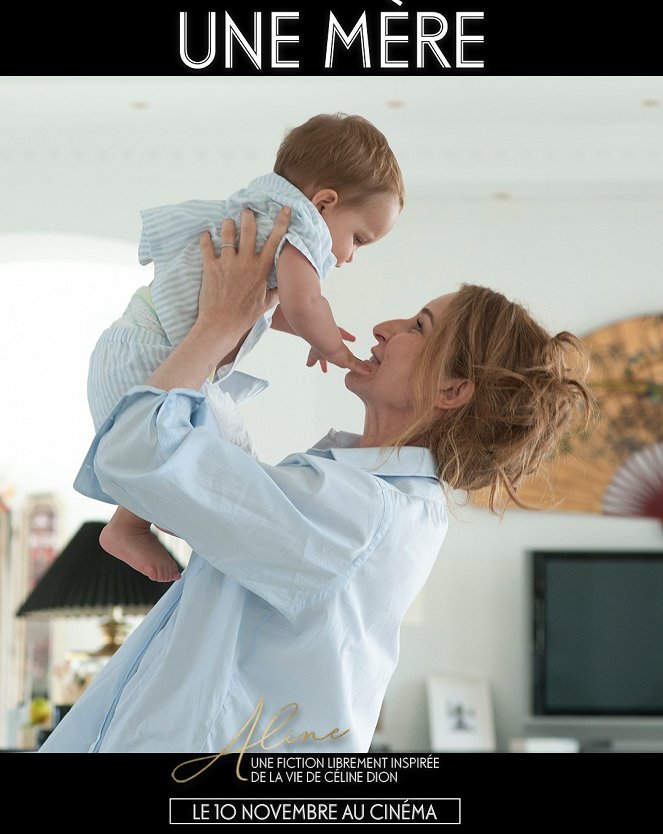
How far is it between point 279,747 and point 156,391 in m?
0.37

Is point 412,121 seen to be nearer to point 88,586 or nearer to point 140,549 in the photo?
point 88,586

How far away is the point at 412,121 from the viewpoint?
436 cm

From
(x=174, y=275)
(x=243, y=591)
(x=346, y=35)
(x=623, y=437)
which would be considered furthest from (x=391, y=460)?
(x=623, y=437)

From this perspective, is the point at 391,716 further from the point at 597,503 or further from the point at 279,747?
the point at 279,747

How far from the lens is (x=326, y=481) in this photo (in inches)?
42.5

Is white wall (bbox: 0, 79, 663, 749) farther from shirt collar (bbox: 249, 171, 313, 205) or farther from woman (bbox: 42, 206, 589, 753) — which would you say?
woman (bbox: 42, 206, 589, 753)

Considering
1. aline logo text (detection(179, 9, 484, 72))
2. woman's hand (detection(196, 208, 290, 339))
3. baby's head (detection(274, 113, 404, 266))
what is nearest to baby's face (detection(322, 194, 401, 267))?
baby's head (detection(274, 113, 404, 266))

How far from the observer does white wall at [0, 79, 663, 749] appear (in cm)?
434

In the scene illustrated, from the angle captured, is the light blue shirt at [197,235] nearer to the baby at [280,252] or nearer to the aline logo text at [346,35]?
the baby at [280,252]

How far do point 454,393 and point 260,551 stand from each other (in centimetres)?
33

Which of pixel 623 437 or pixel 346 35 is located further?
pixel 623 437

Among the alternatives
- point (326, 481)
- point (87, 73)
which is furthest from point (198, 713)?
point (87, 73)

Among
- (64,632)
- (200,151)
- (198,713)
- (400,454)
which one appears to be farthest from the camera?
(64,632)

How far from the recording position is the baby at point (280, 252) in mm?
1208
